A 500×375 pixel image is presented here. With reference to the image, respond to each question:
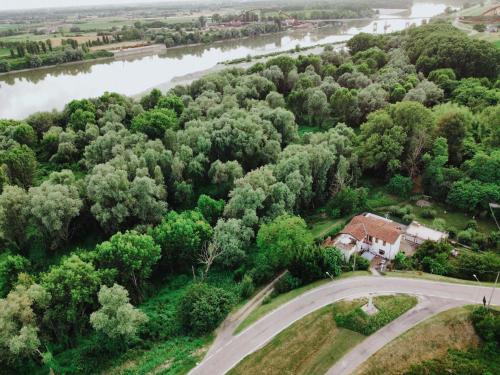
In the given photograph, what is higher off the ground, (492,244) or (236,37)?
(236,37)

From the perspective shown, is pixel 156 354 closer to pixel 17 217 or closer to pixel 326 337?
pixel 326 337

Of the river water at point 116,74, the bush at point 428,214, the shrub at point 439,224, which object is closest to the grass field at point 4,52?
the river water at point 116,74

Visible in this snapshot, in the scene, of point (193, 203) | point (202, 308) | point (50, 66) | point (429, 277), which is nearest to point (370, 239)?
point (429, 277)

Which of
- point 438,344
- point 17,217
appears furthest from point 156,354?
point 17,217

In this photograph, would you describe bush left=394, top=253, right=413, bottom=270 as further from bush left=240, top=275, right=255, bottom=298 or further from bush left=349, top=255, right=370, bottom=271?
bush left=240, top=275, right=255, bottom=298

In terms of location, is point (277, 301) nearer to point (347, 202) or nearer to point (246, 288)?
point (246, 288)
